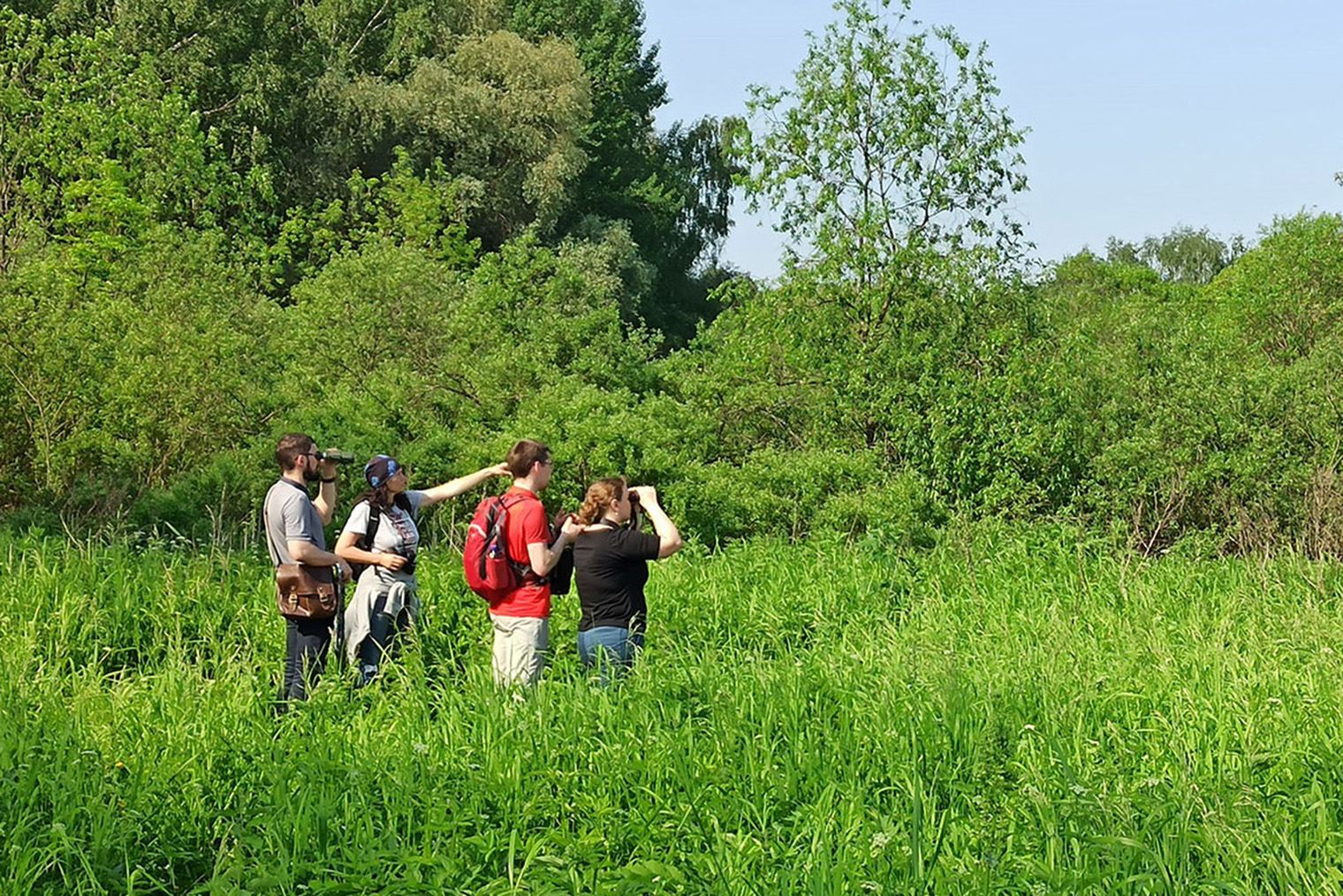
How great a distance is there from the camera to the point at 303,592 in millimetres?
7008

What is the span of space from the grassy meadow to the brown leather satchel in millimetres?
394

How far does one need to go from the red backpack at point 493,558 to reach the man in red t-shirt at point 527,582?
0.08 ft

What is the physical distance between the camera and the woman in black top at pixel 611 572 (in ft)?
22.3

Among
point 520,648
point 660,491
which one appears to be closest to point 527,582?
point 520,648

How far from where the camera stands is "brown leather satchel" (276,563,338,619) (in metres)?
7.00

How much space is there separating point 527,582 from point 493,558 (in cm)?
22

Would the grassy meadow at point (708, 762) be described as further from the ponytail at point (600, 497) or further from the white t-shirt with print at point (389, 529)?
the ponytail at point (600, 497)

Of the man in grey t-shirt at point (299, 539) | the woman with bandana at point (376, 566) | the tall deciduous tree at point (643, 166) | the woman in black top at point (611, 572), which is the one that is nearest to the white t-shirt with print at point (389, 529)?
the woman with bandana at point (376, 566)

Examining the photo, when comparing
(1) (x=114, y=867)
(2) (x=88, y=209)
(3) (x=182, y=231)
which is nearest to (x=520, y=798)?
(1) (x=114, y=867)

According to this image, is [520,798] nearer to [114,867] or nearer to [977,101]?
[114,867]

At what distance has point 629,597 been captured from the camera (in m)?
6.85

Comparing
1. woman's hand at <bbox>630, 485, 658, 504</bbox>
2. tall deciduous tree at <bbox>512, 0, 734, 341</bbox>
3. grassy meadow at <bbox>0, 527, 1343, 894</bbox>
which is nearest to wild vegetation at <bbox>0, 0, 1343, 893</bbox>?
grassy meadow at <bbox>0, 527, 1343, 894</bbox>

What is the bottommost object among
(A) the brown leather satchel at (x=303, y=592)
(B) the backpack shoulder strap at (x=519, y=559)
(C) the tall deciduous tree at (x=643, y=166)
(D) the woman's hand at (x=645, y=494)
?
(A) the brown leather satchel at (x=303, y=592)

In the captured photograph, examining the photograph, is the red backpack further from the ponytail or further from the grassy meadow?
the grassy meadow
